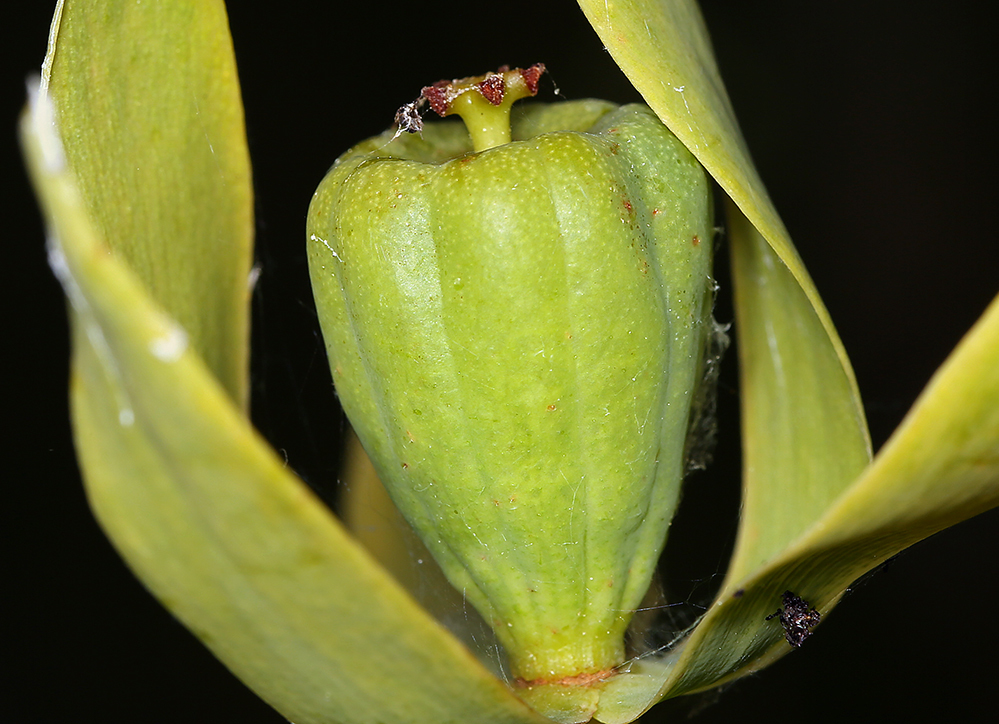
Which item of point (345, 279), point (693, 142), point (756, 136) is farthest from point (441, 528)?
point (756, 136)

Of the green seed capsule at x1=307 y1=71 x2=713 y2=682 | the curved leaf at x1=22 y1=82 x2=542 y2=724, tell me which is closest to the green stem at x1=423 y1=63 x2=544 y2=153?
the green seed capsule at x1=307 y1=71 x2=713 y2=682

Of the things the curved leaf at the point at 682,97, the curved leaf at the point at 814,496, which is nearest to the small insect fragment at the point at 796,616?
the curved leaf at the point at 814,496

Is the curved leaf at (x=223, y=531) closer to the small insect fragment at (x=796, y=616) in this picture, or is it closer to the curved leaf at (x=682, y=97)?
the small insect fragment at (x=796, y=616)

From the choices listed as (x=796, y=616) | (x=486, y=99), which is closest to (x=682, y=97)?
(x=486, y=99)

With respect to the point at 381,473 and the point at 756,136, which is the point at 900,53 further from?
the point at 381,473

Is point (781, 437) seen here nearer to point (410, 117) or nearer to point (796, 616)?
point (796, 616)

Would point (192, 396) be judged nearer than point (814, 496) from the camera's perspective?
Yes
